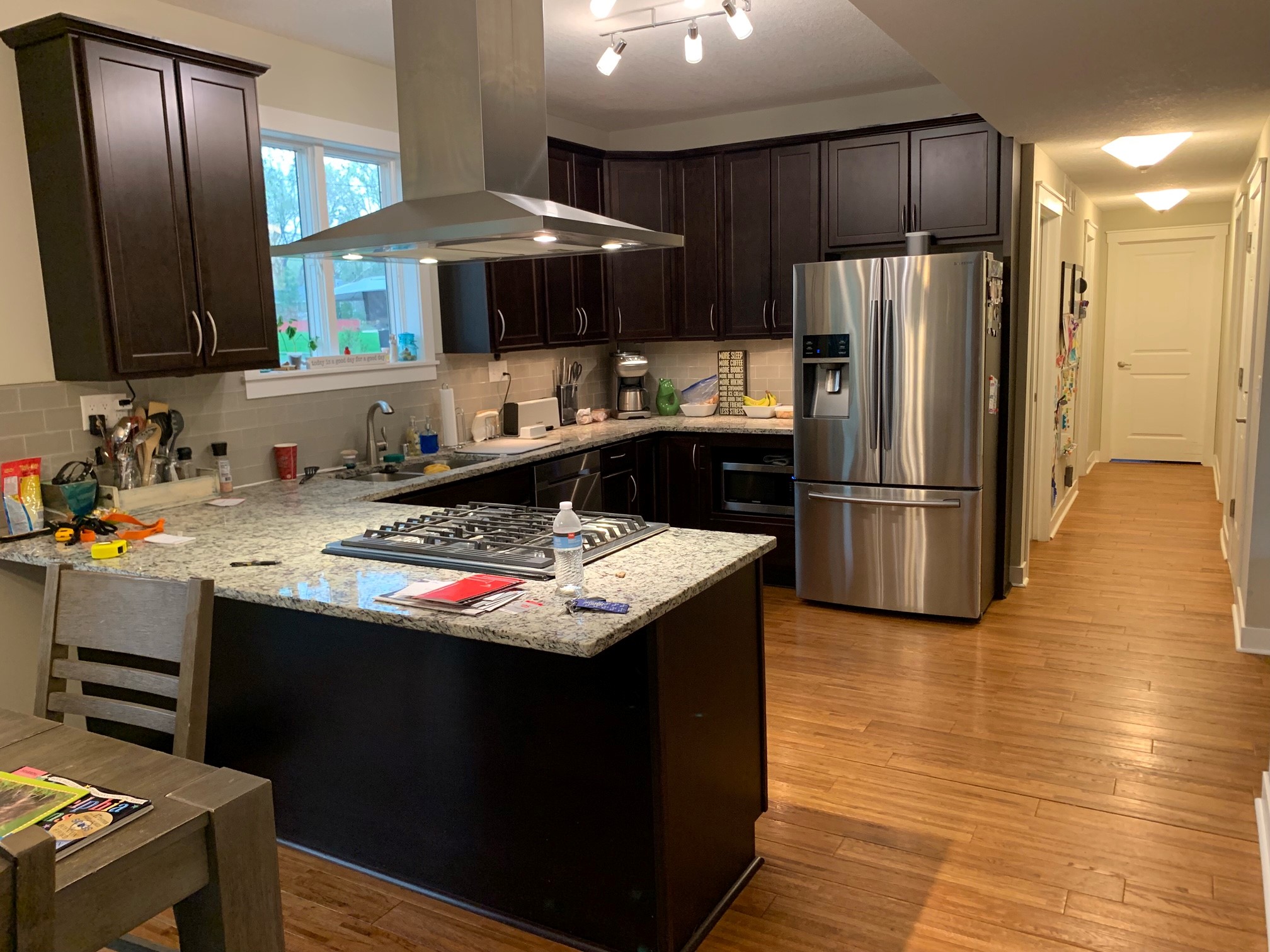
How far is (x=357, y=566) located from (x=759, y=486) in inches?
121

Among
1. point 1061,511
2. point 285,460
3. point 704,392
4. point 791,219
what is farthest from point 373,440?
point 1061,511

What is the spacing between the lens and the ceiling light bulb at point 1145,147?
479 cm

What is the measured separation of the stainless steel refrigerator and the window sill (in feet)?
6.04

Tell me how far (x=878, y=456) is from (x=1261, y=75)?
2.07 m

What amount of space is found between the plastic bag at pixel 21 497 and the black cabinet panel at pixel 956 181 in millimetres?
4064

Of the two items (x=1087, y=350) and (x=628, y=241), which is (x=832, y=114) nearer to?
(x=628, y=241)

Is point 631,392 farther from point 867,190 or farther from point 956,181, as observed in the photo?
point 956,181

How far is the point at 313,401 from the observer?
4.08 metres

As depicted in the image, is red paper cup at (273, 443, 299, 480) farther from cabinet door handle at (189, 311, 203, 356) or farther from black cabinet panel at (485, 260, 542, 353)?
black cabinet panel at (485, 260, 542, 353)

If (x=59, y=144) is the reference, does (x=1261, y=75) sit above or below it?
above

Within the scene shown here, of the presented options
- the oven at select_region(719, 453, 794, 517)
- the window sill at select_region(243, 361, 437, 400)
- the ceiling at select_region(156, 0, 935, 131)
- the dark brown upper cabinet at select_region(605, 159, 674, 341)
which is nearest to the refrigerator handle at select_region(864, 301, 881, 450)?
the oven at select_region(719, 453, 794, 517)

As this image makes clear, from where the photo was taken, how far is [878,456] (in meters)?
4.56

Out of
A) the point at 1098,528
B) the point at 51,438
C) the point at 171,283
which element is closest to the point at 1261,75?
the point at 1098,528

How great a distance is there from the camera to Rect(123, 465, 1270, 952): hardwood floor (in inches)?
91.3
